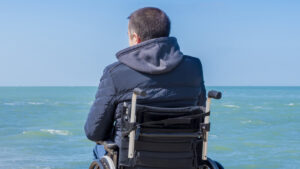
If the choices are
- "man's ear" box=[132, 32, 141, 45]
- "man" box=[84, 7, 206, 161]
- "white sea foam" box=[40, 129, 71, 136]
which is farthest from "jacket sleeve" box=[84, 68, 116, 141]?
"white sea foam" box=[40, 129, 71, 136]

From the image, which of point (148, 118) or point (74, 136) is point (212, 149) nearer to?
point (74, 136)

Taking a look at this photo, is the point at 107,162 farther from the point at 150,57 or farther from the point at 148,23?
the point at 148,23

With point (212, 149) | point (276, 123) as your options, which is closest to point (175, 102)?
point (212, 149)

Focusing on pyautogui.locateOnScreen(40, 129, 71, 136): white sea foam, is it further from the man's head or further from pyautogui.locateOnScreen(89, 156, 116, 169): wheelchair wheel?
the man's head

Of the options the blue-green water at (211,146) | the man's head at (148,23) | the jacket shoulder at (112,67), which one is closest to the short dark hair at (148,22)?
the man's head at (148,23)

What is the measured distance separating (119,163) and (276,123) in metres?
22.2

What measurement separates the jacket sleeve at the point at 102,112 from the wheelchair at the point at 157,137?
0.24 feet

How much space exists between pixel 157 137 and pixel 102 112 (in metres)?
0.30

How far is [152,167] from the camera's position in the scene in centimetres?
254

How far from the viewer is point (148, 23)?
2576 millimetres

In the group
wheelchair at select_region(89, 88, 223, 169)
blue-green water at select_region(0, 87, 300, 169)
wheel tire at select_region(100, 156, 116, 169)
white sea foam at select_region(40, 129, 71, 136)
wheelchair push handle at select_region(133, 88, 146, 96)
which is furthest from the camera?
white sea foam at select_region(40, 129, 71, 136)

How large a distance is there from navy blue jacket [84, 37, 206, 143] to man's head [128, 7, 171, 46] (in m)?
0.06

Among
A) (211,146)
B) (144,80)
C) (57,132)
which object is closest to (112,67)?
(144,80)

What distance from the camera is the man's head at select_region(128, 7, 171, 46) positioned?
2578 mm
